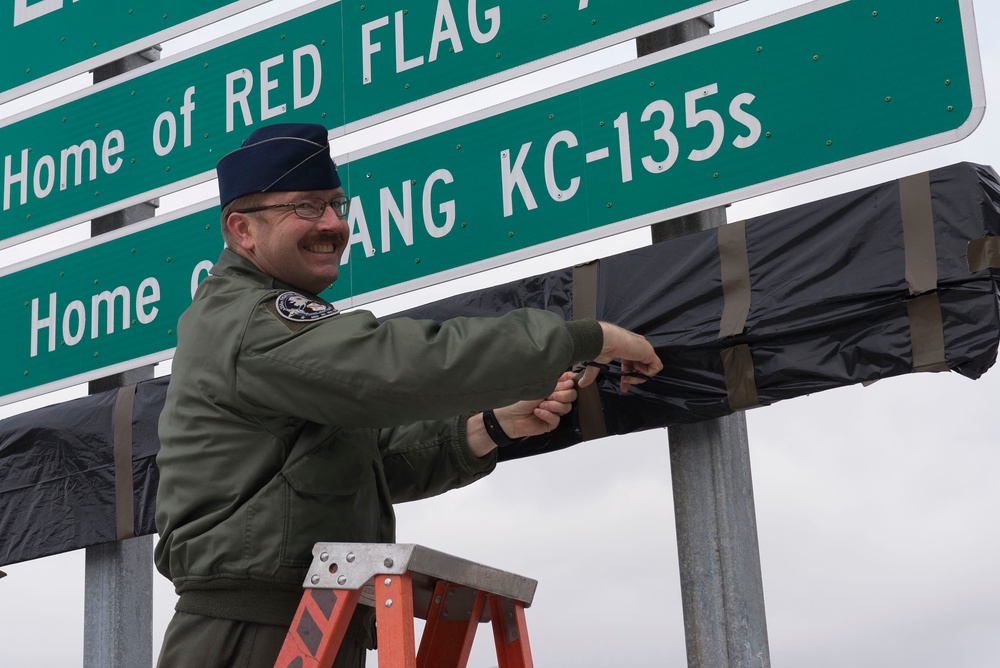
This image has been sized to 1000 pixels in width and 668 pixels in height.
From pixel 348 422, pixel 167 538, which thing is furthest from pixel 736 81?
pixel 167 538

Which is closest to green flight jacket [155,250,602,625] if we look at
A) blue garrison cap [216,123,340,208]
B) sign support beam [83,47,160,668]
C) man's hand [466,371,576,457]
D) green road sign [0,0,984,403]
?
blue garrison cap [216,123,340,208]

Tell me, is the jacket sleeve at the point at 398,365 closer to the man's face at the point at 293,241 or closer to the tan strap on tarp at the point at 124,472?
the man's face at the point at 293,241

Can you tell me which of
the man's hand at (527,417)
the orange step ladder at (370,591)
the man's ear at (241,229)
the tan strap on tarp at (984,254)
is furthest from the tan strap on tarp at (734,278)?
the man's ear at (241,229)

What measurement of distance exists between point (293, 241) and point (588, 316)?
Answer: 0.83 meters

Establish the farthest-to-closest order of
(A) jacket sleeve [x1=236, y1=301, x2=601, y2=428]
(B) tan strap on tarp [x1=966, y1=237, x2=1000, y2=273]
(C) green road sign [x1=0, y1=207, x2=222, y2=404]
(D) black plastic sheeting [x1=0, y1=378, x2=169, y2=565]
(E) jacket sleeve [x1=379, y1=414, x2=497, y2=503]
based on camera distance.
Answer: (C) green road sign [x1=0, y1=207, x2=222, y2=404], (D) black plastic sheeting [x1=0, y1=378, x2=169, y2=565], (E) jacket sleeve [x1=379, y1=414, x2=497, y2=503], (B) tan strap on tarp [x1=966, y1=237, x2=1000, y2=273], (A) jacket sleeve [x1=236, y1=301, x2=601, y2=428]

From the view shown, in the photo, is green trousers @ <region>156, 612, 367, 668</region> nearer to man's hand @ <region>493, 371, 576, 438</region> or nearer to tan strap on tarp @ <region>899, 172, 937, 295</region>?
man's hand @ <region>493, 371, 576, 438</region>

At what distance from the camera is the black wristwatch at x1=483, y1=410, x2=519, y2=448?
2.94 meters

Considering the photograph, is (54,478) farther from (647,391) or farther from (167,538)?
(647,391)

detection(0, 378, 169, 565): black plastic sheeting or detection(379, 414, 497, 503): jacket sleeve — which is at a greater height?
detection(0, 378, 169, 565): black plastic sheeting

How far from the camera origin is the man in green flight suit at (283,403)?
2281 millimetres

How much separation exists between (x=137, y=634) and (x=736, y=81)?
9.05 ft

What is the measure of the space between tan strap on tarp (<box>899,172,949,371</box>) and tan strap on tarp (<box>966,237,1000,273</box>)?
0.08 meters

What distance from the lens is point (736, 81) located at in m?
3.05

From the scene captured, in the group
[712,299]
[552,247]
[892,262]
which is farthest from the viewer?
[552,247]
